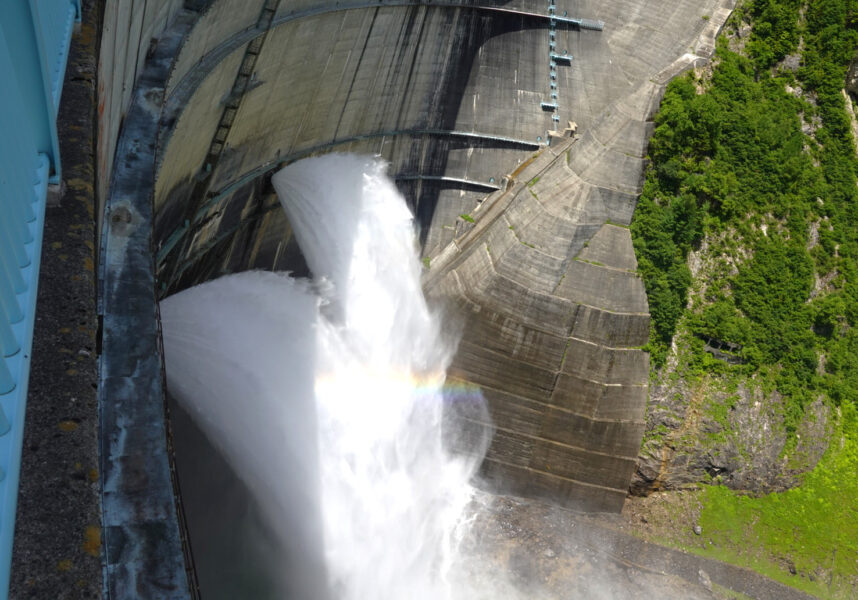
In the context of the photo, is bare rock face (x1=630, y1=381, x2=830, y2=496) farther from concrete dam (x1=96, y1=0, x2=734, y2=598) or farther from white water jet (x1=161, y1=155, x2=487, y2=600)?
white water jet (x1=161, y1=155, x2=487, y2=600)

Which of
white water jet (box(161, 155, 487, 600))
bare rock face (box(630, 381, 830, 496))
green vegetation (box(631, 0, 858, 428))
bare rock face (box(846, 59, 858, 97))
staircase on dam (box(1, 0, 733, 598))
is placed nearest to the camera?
staircase on dam (box(1, 0, 733, 598))

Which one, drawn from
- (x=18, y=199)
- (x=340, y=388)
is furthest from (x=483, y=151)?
(x=18, y=199)

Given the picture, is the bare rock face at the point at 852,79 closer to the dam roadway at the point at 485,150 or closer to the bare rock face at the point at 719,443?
the dam roadway at the point at 485,150

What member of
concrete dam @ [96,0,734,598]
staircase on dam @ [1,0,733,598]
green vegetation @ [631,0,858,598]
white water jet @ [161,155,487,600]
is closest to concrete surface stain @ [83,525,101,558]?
staircase on dam @ [1,0,733,598]

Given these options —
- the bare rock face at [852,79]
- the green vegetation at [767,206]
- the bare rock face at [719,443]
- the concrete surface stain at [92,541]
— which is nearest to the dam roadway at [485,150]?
Answer: the bare rock face at [719,443]

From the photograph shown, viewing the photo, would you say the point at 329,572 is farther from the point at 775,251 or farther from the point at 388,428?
the point at 775,251

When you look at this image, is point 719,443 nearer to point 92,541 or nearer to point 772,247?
point 772,247

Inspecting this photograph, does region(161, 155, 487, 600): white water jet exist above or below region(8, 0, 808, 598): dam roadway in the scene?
below
